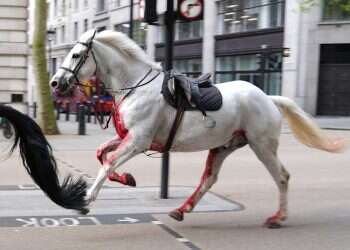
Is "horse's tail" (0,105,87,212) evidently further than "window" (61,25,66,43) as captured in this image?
No

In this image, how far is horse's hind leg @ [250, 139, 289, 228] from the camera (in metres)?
6.73

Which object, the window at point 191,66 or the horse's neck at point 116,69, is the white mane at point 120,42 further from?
the window at point 191,66

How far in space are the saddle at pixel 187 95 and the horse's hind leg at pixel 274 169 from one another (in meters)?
0.71

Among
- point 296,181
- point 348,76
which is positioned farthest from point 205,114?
point 348,76

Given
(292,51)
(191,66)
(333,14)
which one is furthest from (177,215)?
(191,66)

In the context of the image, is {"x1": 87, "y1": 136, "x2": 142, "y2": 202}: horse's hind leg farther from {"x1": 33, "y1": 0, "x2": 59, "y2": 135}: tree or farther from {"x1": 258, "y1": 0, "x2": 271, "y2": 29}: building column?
{"x1": 258, "y1": 0, "x2": 271, "y2": 29}: building column

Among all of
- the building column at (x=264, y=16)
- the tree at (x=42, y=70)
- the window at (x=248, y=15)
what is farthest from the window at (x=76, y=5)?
the tree at (x=42, y=70)

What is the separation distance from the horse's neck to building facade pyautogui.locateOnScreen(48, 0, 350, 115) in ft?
69.9

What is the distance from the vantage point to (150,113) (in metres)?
6.33

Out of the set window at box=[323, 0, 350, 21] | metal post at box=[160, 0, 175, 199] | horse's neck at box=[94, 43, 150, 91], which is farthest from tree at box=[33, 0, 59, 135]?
window at box=[323, 0, 350, 21]

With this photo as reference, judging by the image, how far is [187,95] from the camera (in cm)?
643

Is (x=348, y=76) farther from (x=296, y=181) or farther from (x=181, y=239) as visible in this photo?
(x=181, y=239)

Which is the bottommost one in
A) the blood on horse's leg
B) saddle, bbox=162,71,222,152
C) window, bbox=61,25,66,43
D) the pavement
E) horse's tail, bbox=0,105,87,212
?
the pavement

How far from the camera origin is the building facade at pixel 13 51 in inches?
898
